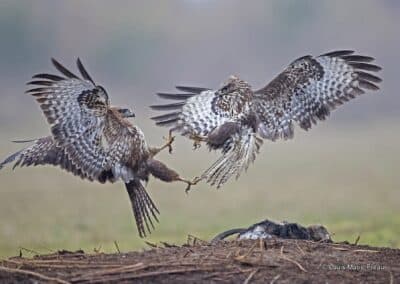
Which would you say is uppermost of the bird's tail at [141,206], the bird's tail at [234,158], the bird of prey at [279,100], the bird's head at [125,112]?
the bird of prey at [279,100]

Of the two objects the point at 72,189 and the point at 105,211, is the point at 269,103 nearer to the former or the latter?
the point at 105,211

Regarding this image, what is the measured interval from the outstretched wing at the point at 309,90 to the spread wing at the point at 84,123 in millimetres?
1317

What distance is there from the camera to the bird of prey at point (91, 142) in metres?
6.38

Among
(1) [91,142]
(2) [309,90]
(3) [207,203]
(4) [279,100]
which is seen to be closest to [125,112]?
(1) [91,142]

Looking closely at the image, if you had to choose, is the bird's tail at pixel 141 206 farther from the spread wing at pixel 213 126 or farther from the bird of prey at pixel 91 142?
the spread wing at pixel 213 126

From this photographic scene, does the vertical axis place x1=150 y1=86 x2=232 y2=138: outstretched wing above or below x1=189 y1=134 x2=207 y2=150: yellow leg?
above

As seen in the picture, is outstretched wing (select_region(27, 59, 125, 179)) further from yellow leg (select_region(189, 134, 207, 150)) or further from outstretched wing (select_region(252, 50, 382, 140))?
outstretched wing (select_region(252, 50, 382, 140))

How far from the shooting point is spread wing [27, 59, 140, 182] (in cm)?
635

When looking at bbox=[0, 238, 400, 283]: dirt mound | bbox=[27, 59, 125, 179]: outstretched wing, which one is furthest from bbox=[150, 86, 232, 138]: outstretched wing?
bbox=[0, 238, 400, 283]: dirt mound

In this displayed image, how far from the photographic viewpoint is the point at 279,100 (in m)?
7.62

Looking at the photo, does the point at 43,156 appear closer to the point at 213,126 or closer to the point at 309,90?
the point at 213,126

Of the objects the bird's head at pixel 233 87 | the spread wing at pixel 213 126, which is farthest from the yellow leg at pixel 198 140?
the bird's head at pixel 233 87

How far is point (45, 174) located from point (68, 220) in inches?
220

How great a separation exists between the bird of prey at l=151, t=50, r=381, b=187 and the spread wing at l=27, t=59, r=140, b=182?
2.42 ft
